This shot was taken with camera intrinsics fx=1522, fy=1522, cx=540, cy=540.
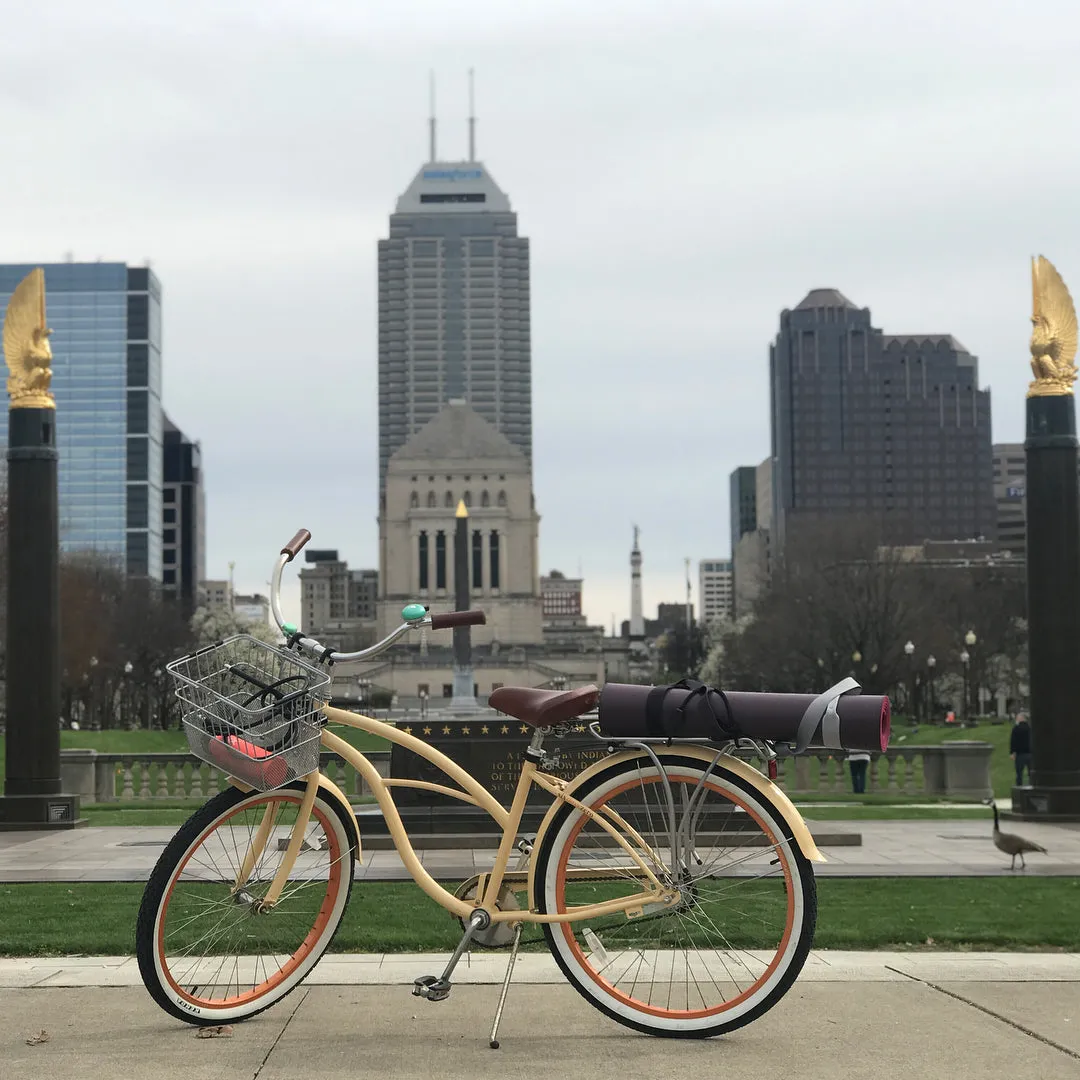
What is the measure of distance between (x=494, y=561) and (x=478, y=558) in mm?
1638

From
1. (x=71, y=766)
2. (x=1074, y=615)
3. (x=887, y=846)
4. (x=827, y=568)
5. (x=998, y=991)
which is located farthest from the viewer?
(x=827, y=568)

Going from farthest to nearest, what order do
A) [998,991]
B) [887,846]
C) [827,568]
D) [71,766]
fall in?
1. [827,568]
2. [71,766]
3. [887,846]
4. [998,991]

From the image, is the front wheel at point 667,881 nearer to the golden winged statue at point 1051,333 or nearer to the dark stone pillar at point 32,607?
the dark stone pillar at point 32,607

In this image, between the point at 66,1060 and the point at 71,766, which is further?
the point at 71,766

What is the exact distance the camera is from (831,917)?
1029 centimetres

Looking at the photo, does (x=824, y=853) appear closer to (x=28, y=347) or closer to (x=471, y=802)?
(x=471, y=802)

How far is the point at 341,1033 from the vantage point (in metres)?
6.19

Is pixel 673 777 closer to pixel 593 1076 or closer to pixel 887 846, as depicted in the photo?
pixel 593 1076

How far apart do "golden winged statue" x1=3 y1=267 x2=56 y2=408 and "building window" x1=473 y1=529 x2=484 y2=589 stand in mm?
133021

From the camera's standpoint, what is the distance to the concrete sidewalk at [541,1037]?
5566mm

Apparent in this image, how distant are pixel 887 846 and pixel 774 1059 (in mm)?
11758

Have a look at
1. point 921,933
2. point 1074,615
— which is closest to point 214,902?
point 921,933

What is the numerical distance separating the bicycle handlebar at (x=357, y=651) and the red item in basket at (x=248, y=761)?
1.62ft

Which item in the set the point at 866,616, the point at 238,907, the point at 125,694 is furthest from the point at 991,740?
the point at 125,694
